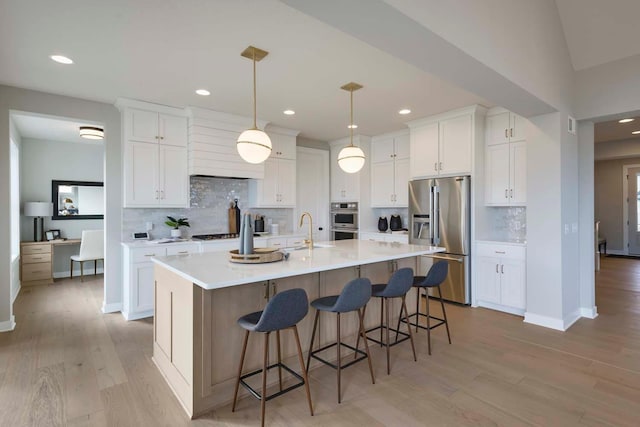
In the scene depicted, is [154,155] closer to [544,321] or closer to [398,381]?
[398,381]

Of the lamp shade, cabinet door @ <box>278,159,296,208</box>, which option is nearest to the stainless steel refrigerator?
cabinet door @ <box>278,159,296,208</box>

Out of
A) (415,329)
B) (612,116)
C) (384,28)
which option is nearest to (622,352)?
(415,329)

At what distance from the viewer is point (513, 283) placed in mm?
4055

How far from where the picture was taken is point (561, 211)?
140 inches

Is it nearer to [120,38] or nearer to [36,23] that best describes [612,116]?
[120,38]

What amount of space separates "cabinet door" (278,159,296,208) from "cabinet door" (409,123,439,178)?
6.20 feet

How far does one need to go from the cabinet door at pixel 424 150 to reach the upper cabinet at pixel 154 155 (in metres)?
3.23

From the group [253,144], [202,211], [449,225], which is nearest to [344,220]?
[449,225]

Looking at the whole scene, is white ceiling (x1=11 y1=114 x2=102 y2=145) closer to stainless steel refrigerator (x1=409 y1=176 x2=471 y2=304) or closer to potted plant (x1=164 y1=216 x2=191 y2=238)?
potted plant (x1=164 y1=216 x2=191 y2=238)

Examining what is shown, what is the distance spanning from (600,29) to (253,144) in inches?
144

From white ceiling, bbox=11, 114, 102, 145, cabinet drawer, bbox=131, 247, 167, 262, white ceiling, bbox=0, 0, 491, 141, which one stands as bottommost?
cabinet drawer, bbox=131, 247, 167, 262

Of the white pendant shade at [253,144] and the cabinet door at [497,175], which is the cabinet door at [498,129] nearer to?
the cabinet door at [497,175]

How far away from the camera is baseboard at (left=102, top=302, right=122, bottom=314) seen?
13.6 feet

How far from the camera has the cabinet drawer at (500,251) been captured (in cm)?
398
